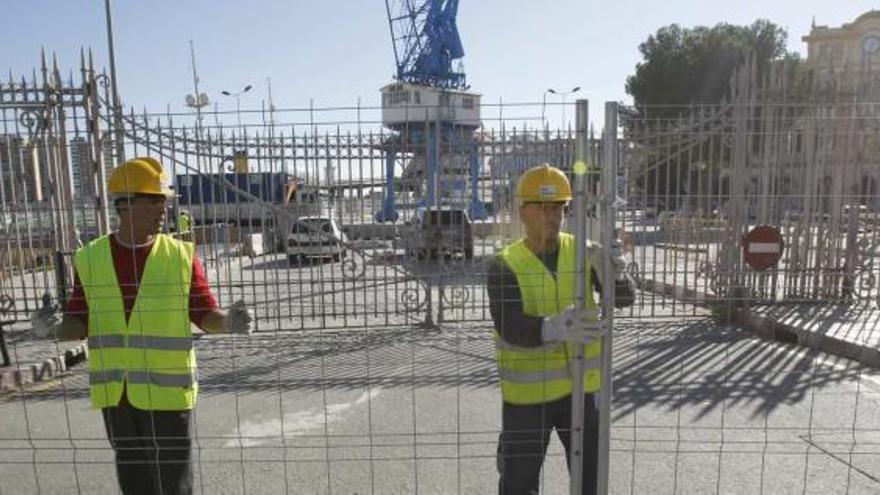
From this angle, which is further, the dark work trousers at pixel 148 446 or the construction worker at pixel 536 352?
the dark work trousers at pixel 148 446

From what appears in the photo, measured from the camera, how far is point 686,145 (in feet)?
30.8

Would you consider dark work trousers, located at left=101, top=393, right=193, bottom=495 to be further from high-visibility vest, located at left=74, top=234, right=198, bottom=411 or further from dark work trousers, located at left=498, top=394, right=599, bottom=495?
dark work trousers, located at left=498, top=394, right=599, bottom=495

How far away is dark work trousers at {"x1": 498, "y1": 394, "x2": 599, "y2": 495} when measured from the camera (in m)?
2.88

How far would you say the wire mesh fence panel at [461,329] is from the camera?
455 cm

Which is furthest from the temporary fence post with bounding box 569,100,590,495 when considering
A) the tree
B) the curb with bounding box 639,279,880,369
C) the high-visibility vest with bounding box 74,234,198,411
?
the tree

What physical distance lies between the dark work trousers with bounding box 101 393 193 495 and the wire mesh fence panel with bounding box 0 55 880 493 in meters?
1.22

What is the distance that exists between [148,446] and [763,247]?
26.2 ft

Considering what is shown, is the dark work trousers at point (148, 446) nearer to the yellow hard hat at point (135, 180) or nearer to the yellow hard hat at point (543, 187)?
the yellow hard hat at point (135, 180)

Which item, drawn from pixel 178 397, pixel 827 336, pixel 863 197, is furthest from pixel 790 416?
pixel 863 197

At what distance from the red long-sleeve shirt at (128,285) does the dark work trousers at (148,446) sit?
0.44 meters

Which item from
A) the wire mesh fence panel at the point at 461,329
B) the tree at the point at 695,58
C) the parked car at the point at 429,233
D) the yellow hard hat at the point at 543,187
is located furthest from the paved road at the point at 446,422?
the tree at the point at 695,58

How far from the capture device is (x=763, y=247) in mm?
8625

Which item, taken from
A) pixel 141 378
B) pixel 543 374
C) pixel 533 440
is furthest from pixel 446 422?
pixel 141 378

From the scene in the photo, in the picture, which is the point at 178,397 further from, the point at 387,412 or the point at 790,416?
the point at 790,416
